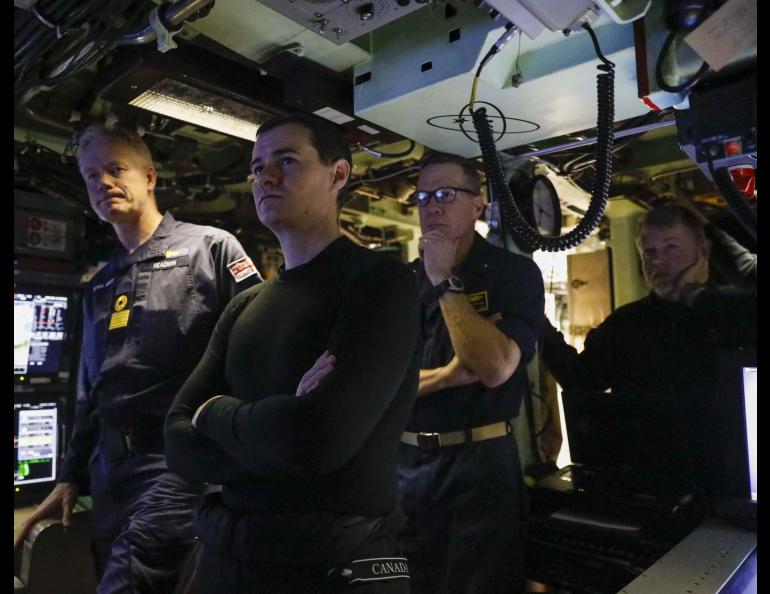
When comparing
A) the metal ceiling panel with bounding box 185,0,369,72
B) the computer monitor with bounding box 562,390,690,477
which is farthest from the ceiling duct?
the computer monitor with bounding box 562,390,690,477

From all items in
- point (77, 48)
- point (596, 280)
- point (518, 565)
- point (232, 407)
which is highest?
point (77, 48)

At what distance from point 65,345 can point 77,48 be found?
7.89 ft

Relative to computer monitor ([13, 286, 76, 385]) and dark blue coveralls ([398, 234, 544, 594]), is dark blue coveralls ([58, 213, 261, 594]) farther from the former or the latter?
computer monitor ([13, 286, 76, 385])

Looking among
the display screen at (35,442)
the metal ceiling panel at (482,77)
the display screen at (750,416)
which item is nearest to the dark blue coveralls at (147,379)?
the metal ceiling panel at (482,77)

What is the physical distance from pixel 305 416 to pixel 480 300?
41.9 inches

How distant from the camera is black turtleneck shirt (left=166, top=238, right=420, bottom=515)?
3.53 feet

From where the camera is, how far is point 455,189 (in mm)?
2027

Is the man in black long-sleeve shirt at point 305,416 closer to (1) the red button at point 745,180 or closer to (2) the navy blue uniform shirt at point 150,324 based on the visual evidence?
(2) the navy blue uniform shirt at point 150,324

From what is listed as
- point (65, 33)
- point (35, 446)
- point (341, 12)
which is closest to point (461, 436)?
point (341, 12)

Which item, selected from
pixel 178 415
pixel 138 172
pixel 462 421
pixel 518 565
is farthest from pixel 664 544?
pixel 138 172

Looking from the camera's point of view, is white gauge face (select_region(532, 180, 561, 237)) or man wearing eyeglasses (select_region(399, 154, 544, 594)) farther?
white gauge face (select_region(532, 180, 561, 237))

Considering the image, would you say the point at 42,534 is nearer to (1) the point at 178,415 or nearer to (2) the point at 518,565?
(1) the point at 178,415

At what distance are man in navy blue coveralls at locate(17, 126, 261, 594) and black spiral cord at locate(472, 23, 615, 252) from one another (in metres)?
0.83

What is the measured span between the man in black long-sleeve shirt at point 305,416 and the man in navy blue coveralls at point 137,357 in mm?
478
